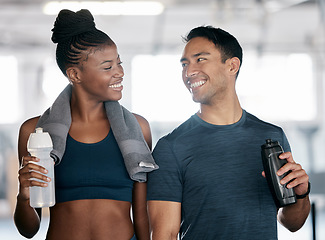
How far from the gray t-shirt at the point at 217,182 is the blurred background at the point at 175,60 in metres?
3.76

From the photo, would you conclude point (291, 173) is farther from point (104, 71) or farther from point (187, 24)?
point (187, 24)

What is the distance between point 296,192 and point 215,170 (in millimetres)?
225

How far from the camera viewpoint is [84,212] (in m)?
1.40

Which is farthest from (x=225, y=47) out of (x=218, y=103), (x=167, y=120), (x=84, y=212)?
(x=167, y=120)

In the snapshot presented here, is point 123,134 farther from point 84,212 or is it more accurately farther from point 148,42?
point 148,42

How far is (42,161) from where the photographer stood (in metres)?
1.28

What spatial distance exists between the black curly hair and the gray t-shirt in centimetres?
35

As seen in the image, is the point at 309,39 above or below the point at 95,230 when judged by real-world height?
above

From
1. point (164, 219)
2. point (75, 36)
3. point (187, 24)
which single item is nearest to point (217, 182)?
point (164, 219)

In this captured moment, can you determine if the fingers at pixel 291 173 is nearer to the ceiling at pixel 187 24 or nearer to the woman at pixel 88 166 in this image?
the woman at pixel 88 166

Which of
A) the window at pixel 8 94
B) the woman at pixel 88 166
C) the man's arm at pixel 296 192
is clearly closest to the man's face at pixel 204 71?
the woman at pixel 88 166

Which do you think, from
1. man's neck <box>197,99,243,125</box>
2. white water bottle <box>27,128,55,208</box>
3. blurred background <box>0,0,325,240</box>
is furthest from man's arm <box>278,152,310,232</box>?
Answer: blurred background <box>0,0,325,240</box>

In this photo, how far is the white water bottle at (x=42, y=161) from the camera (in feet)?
4.11

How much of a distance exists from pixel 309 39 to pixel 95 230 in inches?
185
